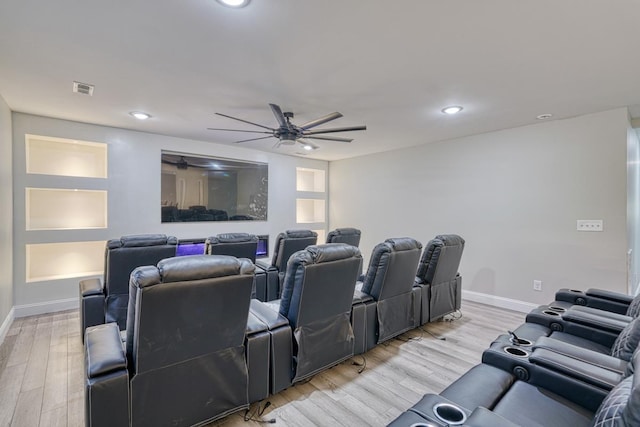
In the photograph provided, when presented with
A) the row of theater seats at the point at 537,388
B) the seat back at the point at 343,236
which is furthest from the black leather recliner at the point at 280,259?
the row of theater seats at the point at 537,388

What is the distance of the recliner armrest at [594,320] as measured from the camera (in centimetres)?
194

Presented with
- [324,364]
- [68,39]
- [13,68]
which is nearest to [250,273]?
[324,364]

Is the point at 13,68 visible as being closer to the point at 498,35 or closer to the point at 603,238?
the point at 498,35

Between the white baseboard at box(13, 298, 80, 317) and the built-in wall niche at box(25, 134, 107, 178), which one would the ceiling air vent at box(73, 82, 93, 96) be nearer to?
the built-in wall niche at box(25, 134, 107, 178)

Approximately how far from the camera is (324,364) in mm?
2332

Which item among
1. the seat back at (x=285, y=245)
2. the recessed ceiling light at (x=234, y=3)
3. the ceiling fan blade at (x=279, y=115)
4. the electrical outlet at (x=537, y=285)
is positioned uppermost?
the recessed ceiling light at (x=234, y=3)

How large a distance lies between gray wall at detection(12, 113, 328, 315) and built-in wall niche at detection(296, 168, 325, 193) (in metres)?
1.66

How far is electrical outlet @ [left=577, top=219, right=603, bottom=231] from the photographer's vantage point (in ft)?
11.7

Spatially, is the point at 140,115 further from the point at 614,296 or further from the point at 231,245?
the point at 614,296

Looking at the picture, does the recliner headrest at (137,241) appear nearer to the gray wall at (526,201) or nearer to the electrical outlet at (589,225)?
the gray wall at (526,201)

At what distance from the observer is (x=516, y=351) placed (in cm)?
171

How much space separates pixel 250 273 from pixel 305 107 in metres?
2.32

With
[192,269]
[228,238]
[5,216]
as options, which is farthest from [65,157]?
[192,269]

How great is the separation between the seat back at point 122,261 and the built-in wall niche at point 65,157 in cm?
231
